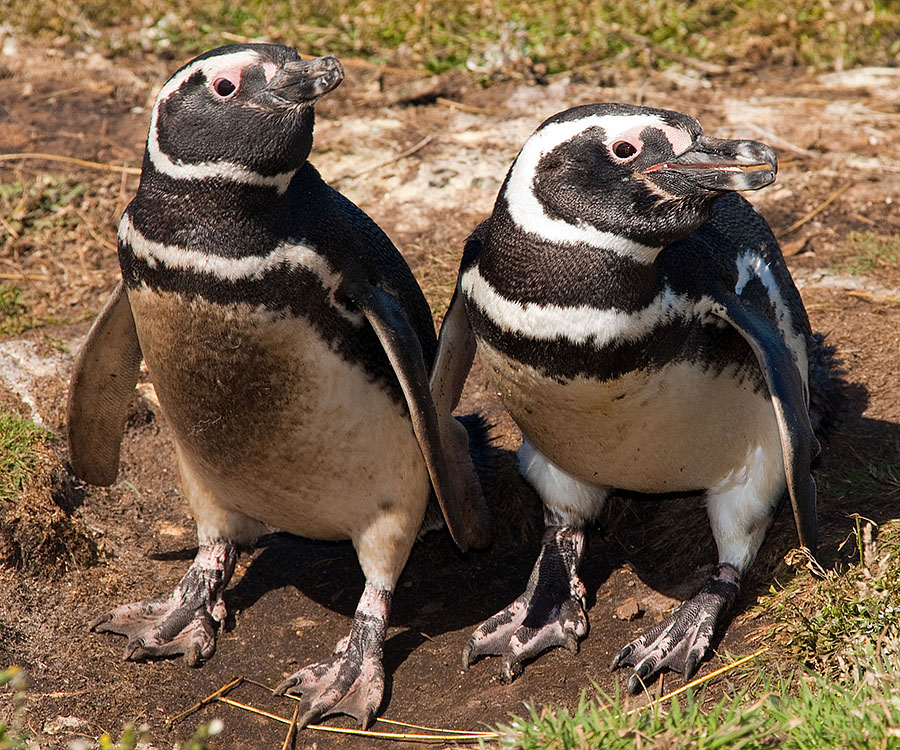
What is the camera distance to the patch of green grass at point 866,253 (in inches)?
190

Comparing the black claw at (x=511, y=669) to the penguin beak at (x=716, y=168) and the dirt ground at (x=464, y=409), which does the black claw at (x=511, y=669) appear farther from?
the penguin beak at (x=716, y=168)

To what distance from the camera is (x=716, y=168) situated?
270 centimetres

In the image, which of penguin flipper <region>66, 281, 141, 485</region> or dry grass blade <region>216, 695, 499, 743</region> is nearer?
dry grass blade <region>216, 695, 499, 743</region>

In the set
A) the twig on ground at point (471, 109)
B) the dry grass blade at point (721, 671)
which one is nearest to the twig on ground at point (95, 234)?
the twig on ground at point (471, 109)

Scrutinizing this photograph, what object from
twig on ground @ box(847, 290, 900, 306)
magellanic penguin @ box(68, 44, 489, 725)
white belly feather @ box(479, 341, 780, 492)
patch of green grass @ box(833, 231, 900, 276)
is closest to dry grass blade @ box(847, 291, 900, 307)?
twig on ground @ box(847, 290, 900, 306)

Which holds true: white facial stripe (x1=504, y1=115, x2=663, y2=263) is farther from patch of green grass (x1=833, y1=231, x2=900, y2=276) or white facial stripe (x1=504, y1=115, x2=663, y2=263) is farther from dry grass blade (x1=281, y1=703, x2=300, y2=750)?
patch of green grass (x1=833, y1=231, x2=900, y2=276)

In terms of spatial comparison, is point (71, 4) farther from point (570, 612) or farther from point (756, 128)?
point (570, 612)

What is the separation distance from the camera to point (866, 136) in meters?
5.77

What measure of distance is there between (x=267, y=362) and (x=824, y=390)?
191 cm

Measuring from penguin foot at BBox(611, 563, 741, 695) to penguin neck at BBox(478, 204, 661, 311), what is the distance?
0.91m

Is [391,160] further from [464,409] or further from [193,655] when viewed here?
[193,655]

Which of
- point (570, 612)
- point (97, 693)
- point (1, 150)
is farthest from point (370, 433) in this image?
point (1, 150)

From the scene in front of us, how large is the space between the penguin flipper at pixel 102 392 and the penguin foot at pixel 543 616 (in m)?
1.29

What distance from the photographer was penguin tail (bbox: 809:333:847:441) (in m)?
3.83
